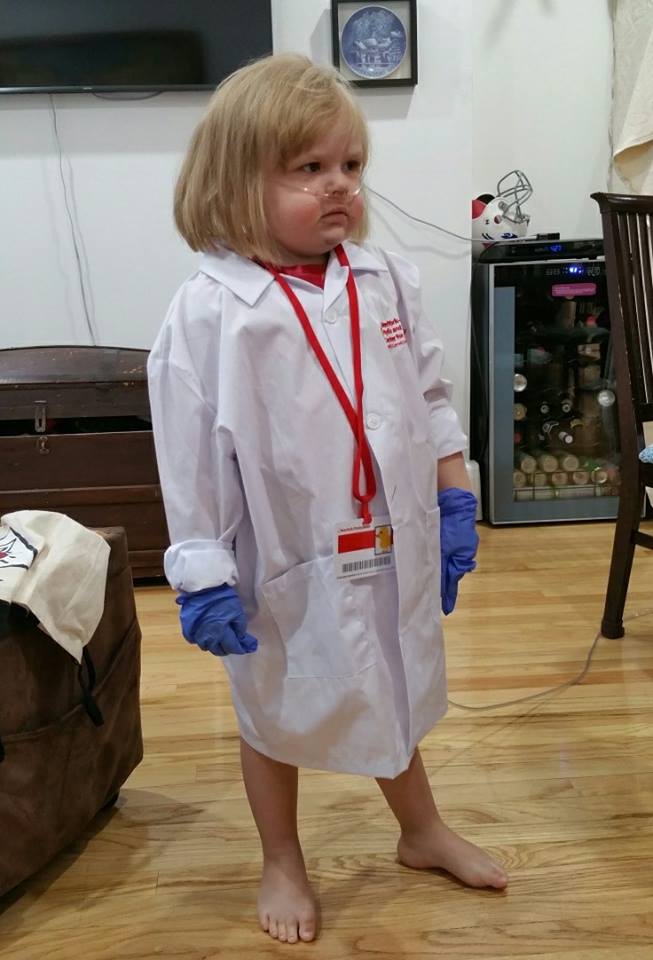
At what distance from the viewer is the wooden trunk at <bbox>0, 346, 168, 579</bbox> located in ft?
7.25

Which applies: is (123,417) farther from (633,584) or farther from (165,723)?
(633,584)

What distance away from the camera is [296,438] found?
35.6 inches

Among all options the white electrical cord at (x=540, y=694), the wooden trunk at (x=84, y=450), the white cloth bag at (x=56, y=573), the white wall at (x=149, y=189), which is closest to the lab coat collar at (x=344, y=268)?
the white cloth bag at (x=56, y=573)

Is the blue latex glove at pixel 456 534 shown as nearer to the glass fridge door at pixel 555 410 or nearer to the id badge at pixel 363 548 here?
the id badge at pixel 363 548

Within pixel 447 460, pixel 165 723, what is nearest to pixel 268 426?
pixel 447 460

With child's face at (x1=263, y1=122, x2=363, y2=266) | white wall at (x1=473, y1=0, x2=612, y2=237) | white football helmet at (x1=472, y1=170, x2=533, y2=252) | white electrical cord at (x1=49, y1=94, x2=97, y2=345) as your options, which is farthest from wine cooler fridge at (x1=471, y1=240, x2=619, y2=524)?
→ child's face at (x1=263, y1=122, x2=363, y2=266)

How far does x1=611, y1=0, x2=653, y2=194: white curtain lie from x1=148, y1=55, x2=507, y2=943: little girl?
6.25 ft

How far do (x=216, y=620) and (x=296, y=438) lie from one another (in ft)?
0.69

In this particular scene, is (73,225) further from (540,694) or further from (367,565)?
(367,565)

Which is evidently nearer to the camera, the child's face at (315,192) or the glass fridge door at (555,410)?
the child's face at (315,192)

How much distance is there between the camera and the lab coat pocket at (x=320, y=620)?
0.91 m

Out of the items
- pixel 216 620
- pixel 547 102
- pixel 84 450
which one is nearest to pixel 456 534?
pixel 216 620

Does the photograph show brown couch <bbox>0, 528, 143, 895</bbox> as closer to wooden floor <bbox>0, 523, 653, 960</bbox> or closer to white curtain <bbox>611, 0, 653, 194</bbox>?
wooden floor <bbox>0, 523, 653, 960</bbox>

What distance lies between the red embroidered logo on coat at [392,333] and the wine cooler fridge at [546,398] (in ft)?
5.68
